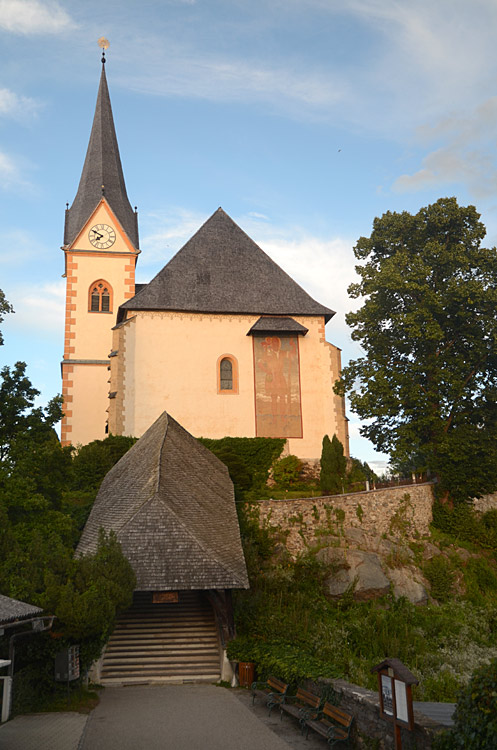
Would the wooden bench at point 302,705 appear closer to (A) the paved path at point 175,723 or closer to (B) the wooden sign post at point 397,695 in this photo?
(A) the paved path at point 175,723

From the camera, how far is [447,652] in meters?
17.2

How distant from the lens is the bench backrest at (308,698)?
11820 mm

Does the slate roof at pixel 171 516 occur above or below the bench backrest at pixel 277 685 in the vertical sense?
above

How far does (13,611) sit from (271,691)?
5997 mm

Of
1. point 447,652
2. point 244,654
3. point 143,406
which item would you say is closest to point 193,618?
point 244,654

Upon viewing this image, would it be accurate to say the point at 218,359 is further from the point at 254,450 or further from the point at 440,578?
the point at 440,578

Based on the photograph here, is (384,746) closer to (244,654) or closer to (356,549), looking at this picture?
(244,654)

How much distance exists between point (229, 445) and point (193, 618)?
11081 millimetres

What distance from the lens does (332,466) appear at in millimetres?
27016

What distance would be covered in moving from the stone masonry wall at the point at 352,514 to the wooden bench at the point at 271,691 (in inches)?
312

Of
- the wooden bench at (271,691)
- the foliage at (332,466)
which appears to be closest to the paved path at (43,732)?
the wooden bench at (271,691)

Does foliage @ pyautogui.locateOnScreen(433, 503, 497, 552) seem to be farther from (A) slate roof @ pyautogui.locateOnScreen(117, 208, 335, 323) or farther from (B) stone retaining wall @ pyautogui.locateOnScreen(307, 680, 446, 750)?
(B) stone retaining wall @ pyautogui.locateOnScreen(307, 680, 446, 750)

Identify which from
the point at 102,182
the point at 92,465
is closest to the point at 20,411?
the point at 92,465

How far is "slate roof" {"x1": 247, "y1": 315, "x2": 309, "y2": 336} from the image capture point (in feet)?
101
